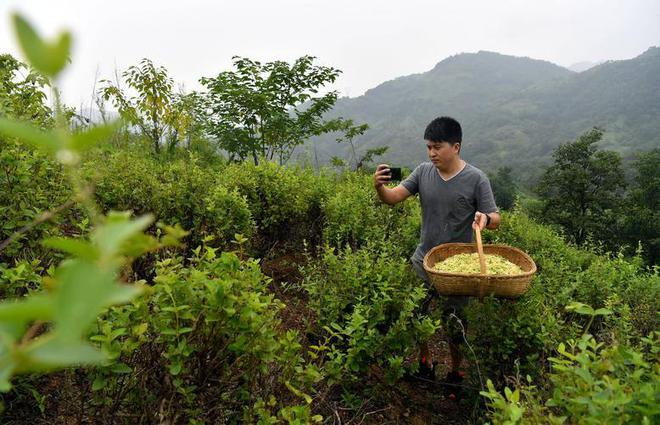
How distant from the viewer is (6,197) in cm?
214

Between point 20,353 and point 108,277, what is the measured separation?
0.06 metres

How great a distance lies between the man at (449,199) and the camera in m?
3.24

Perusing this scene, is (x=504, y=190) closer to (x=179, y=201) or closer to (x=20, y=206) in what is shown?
(x=179, y=201)

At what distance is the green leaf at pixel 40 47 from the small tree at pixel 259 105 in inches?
295

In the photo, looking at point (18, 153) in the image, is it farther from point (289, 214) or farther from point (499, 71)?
point (499, 71)

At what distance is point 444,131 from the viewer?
A: 3.24 meters

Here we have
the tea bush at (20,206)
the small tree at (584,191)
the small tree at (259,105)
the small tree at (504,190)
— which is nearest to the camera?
the tea bush at (20,206)

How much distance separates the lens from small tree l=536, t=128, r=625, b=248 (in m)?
28.7

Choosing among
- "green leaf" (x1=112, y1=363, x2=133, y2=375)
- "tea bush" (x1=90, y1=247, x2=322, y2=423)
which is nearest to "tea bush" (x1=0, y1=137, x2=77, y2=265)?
"tea bush" (x1=90, y1=247, x2=322, y2=423)

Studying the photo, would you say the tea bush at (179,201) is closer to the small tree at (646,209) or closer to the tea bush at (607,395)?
the tea bush at (607,395)

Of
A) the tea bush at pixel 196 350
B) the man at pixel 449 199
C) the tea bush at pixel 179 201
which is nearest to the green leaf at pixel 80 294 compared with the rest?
the tea bush at pixel 196 350

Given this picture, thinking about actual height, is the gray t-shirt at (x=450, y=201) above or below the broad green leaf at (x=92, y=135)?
below

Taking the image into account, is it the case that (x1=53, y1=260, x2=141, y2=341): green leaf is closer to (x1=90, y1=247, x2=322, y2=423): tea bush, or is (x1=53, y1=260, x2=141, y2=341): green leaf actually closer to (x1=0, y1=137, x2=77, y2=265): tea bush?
(x1=90, y1=247, x2=322, y2=423): tea bush

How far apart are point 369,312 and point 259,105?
5.75m
